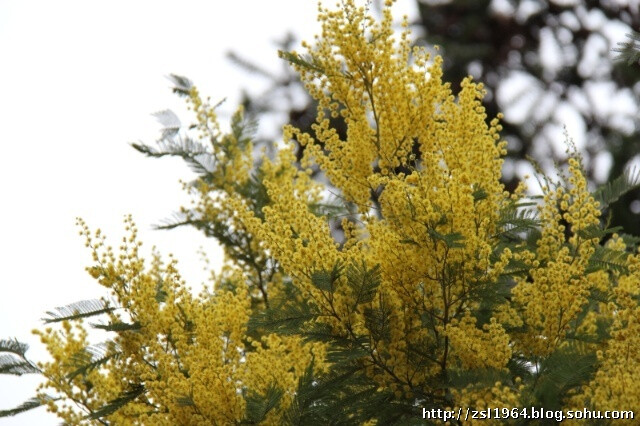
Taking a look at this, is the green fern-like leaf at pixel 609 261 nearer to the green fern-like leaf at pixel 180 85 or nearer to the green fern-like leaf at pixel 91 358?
the green fern-like leaf at pixel 91 358

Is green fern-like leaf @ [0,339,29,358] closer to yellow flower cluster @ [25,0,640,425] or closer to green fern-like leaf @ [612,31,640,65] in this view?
yellow flower cluster @ [25,0,640,425]

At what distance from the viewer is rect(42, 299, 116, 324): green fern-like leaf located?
4.37m

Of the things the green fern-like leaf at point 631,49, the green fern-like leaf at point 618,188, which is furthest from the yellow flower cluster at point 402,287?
the green fern-like leaf at point 631,49

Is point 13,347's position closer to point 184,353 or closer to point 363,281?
point 184,353

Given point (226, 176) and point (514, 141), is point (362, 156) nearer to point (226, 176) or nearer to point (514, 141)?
point (226, 176)

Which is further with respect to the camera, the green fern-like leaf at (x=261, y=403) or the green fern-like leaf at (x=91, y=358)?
the green fern-like leaf at (x=91, y=358)

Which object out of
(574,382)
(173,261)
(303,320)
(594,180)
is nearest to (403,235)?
(303,320)

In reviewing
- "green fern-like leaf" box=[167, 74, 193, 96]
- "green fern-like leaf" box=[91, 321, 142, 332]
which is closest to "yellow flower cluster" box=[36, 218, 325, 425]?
"green fern-like leaf" box=[91, 321, 142, 332]

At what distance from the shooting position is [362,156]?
4.11 metres

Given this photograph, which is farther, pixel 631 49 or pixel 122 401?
pixel 122 401

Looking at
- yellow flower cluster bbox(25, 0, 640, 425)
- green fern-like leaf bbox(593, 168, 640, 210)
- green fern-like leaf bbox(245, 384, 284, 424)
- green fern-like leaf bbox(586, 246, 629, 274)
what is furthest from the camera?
green fern-like leaf bbox(593, 168, 640, 210)

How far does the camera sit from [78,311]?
4.42 m

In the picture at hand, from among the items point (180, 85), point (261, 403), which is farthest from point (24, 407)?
point (180, 85)

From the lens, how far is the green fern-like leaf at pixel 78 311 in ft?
14.3
